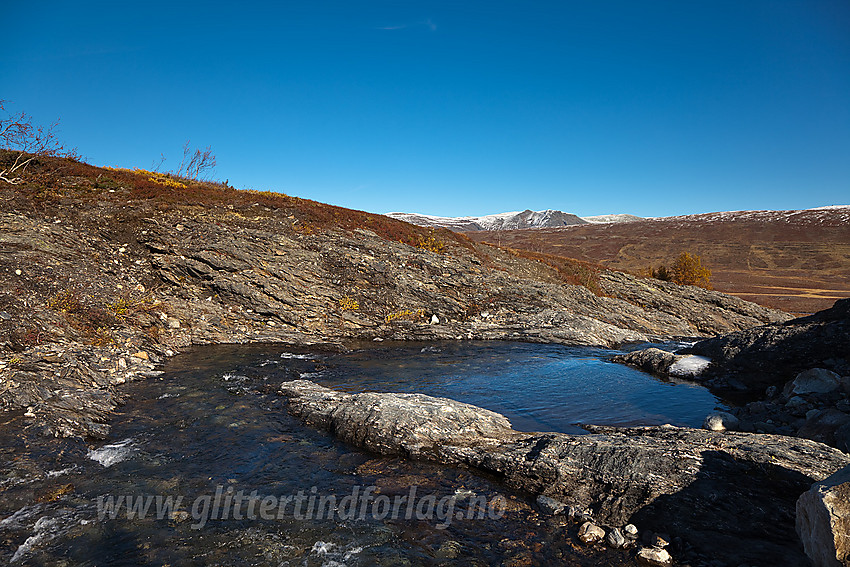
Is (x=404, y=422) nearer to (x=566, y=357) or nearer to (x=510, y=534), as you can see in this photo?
(x=510, y=534)

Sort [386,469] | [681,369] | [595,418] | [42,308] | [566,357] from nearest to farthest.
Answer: [386,469] < [595,418] < [42,308] < [681,369] < [566,357]

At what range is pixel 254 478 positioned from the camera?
8.20 meters

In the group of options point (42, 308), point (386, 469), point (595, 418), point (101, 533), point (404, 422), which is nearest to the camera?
point (101, 533)

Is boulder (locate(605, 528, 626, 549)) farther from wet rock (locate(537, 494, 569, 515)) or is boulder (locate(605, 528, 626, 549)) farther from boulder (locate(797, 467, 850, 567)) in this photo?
boulder (locate(797, 467, 850, 567))

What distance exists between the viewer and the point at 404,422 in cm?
983

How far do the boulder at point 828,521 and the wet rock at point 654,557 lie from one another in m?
1.61

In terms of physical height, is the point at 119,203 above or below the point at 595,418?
above

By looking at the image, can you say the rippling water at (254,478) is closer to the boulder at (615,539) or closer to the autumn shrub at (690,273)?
the boulder at (615,539)

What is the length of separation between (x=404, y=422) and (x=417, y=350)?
11.0m

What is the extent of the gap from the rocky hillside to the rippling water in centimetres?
155

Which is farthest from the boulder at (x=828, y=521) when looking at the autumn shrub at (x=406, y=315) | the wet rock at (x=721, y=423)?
the autumn shrub at (x=406, y=315)

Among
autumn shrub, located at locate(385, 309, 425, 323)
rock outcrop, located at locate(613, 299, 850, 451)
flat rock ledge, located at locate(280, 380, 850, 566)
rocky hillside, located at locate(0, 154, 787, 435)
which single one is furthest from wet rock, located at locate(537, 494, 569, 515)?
autumn shrub, located at locate(385, 309, 425, 323)

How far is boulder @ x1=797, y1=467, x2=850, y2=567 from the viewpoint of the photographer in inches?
171

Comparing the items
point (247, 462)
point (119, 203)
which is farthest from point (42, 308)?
point (119, 203)
